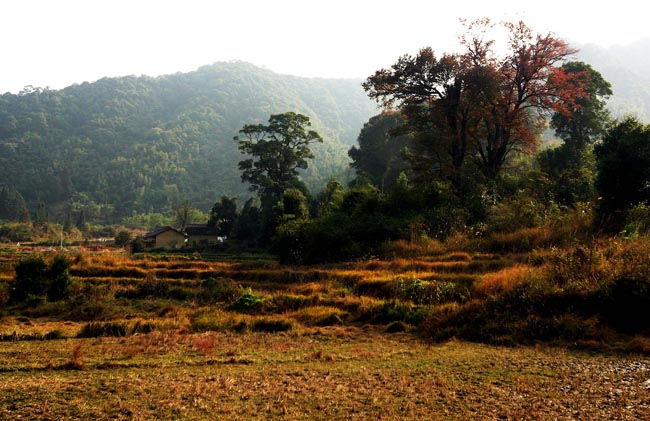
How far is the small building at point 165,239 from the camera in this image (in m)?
53.8

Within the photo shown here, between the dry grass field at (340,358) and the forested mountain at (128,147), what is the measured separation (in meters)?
99.6

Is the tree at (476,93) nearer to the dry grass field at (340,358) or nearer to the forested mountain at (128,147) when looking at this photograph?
the dry grass field at (340,358)

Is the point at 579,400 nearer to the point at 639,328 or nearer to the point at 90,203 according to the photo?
the point at 639,328

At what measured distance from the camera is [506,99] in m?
22.9

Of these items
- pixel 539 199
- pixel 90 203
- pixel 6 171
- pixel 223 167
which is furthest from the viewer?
pixel 223 167

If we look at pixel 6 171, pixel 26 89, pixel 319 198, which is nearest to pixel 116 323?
pixel 319 198

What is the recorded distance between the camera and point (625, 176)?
15.0 m

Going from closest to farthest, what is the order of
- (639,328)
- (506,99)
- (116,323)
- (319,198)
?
1. (639,328)
2. (116,323)
3. (506,99)
4. (319,198)

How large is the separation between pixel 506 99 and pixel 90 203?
363ft

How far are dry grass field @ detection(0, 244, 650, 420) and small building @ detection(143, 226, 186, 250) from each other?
41159 mm

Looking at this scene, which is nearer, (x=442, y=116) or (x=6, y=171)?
(x=442, y=116)

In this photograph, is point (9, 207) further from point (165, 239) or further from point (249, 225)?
point (249, 225)

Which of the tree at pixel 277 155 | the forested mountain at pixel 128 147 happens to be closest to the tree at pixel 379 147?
the tree at pixel 277 155

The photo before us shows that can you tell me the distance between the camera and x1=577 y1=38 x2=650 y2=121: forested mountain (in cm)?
12905
